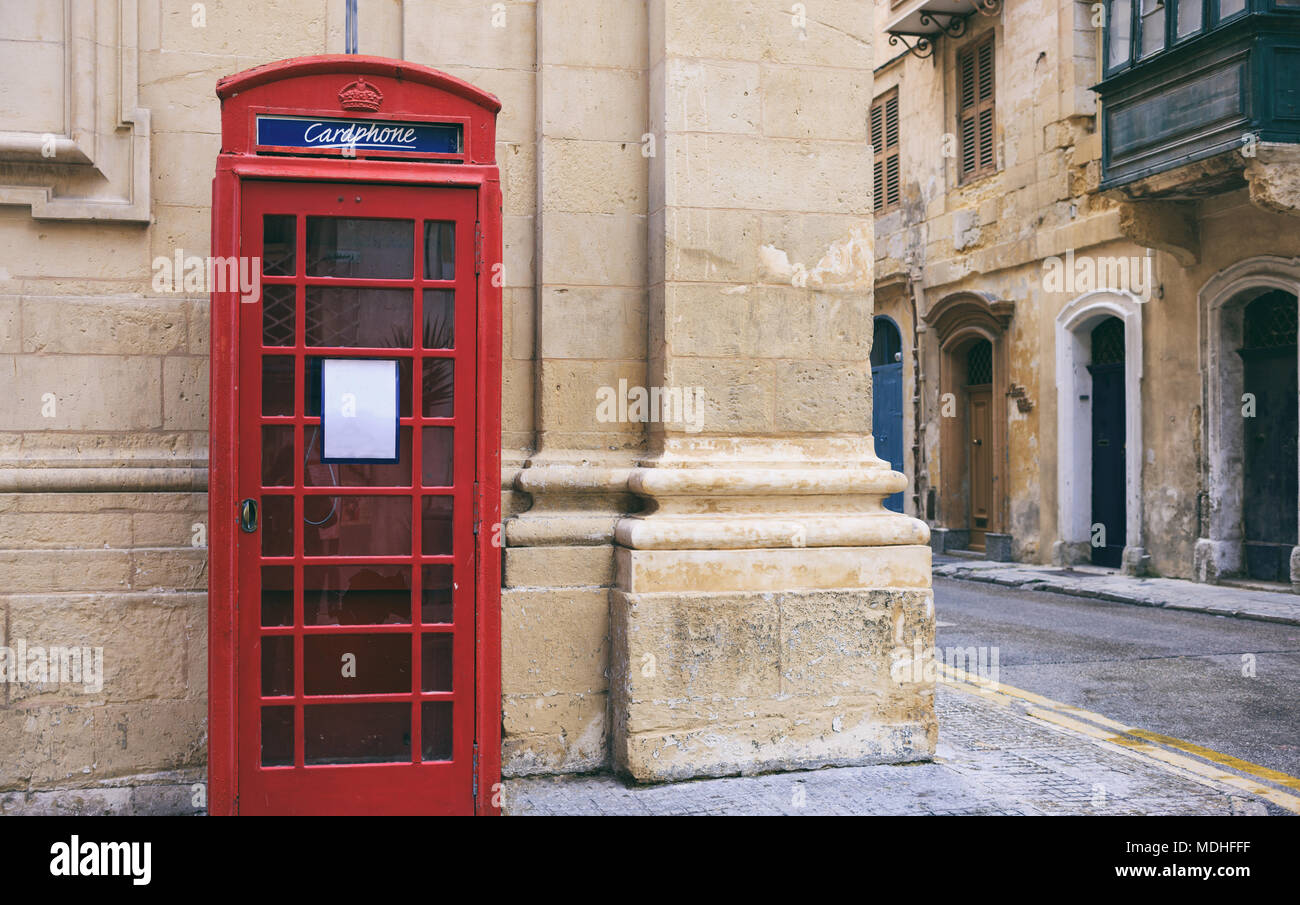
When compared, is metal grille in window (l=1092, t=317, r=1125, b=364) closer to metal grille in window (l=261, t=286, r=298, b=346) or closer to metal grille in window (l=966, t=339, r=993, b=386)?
metal grille in window (l=966, t=339, r=993, b=386)

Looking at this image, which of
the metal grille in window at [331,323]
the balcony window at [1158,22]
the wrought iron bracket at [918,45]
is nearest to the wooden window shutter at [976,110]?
the wrought iron bracket at [918,45]

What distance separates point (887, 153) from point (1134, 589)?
11.4m

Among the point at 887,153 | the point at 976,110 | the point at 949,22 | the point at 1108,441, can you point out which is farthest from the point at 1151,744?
the point at 887,153

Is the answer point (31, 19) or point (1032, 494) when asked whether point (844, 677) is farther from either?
point (1032, 494)

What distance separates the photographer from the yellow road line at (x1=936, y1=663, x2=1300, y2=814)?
5.39 m

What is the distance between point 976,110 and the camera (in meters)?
19.9

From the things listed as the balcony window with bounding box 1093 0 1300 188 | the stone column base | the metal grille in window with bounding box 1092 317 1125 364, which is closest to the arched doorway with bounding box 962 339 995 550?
the metal grille in window with bounding box 1092 317 1125 364

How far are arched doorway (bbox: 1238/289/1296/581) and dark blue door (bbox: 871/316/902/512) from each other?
8.10m

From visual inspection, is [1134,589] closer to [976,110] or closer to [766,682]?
[976,110]

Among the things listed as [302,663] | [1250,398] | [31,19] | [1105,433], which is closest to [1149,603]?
[1250,398]

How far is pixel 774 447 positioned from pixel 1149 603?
9.71m

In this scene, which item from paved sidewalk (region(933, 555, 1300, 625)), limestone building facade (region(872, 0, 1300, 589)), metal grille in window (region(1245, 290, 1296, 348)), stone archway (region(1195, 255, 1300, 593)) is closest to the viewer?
paved sidewalk (region(933, 555, 1300, 625))

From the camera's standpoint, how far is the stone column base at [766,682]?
5.18 m

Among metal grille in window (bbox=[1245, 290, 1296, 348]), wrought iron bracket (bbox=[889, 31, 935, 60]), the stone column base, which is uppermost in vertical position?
wrought iron bracket (bbox=[889, 31, 935, 60])
